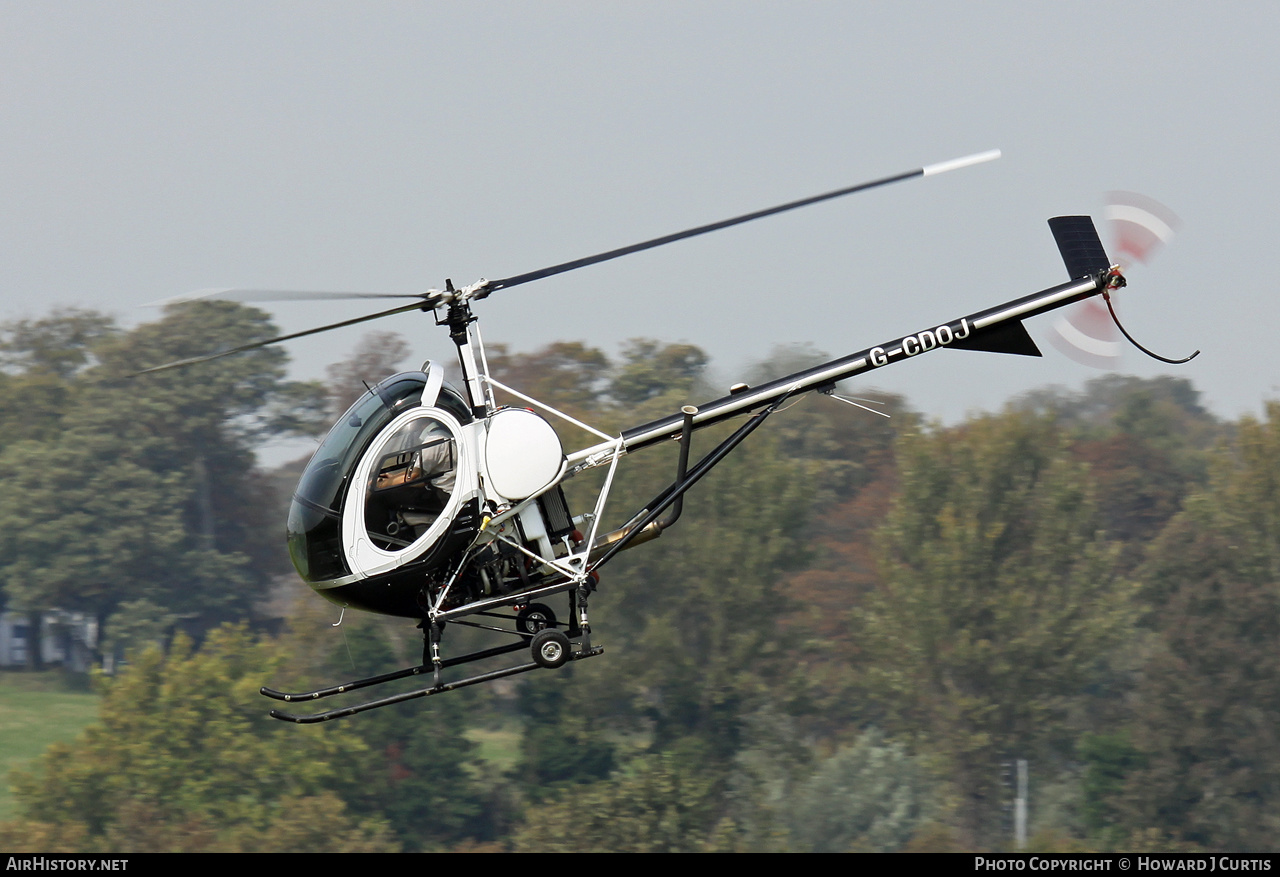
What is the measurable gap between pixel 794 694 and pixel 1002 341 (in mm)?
37951

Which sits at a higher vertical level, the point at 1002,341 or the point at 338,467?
the point at 1002,341

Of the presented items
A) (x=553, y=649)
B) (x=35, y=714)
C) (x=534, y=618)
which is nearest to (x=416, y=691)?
(x=553, y=649)

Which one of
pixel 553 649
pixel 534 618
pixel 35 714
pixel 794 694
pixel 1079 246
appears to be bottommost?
pixel 553 649

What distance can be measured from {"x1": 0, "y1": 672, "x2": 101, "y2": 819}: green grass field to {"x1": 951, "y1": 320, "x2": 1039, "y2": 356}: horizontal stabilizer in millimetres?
47779

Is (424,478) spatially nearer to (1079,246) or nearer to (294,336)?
(294,336)

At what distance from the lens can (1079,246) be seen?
→ 11.8 meters

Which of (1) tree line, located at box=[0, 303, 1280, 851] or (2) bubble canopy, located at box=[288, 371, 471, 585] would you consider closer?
(2) bubble canopy, located at box=[288, 371, 471, 585]

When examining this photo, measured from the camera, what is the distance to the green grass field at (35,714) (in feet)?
177

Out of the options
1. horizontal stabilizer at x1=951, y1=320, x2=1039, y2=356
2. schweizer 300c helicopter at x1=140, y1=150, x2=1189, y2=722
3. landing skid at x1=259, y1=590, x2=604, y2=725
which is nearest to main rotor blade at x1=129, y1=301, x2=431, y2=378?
schweizer 300c helicopter at x1=140, y1=150, x2=1189, y2=722

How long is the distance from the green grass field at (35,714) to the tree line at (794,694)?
7.88m

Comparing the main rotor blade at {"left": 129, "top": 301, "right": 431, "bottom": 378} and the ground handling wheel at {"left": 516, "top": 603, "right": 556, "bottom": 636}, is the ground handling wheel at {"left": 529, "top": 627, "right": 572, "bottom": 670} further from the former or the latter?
the main rotor blade at {"left": 129, "top": 301, "right": 431, "bottom": 378}

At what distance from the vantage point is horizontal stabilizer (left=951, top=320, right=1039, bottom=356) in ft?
37.9

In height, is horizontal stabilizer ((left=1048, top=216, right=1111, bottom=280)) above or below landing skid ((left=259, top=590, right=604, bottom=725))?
above

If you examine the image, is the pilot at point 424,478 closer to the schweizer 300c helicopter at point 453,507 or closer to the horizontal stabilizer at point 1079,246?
the schweizer 300c helicopter at point 453,507
